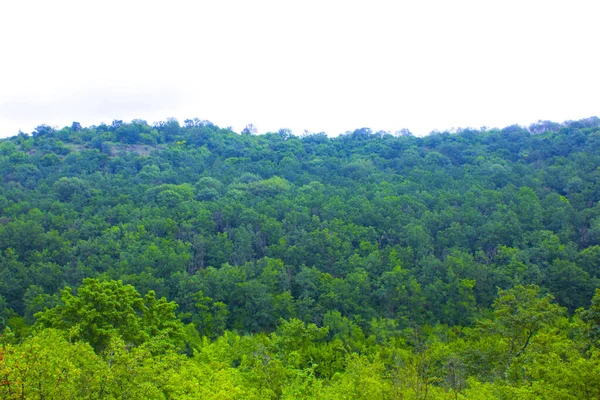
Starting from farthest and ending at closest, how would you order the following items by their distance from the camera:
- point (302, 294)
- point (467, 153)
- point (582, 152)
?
point (467, 153) < point (582, 152) < point (302, 294)

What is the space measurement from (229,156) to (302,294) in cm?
4245

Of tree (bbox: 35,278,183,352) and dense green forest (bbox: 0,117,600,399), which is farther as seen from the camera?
tree (bbox: 35,278,183,352)

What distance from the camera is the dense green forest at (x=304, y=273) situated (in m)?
13.7

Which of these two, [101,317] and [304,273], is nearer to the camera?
[101,317]

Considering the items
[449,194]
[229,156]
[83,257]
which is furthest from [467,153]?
[83,257]

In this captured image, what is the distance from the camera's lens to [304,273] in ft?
120

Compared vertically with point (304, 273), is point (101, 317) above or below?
above

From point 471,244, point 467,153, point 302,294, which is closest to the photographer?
point 302,294

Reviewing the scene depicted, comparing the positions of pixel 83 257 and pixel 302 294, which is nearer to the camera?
pixel 302 294

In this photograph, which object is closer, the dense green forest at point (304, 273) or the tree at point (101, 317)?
the dense green forest at point (304, 273)

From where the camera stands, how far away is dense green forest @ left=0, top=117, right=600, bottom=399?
13.7 meters

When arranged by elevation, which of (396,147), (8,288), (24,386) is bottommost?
(8,288)

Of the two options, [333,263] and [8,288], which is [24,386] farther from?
[333,263]

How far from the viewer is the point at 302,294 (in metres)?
35.3
